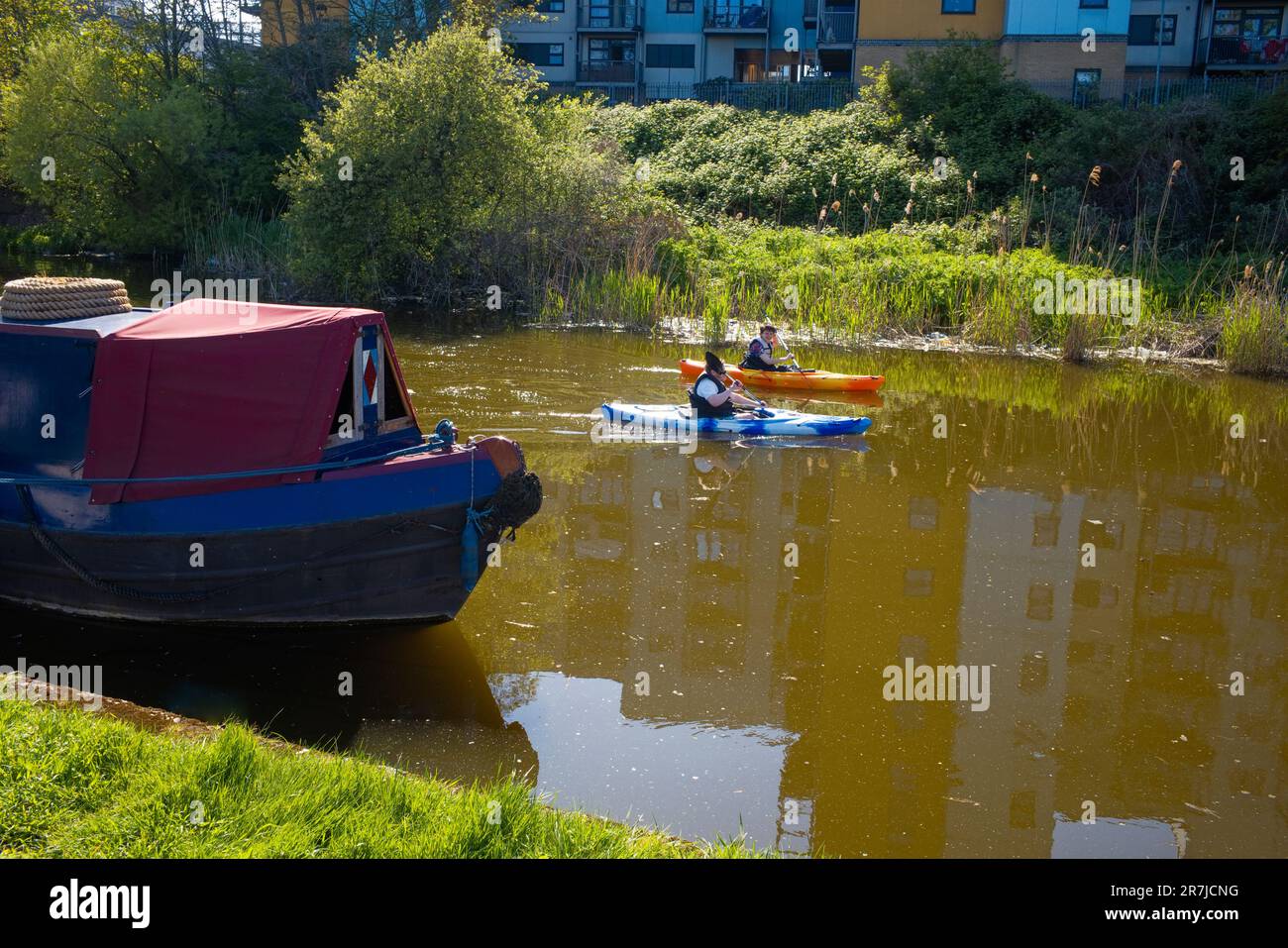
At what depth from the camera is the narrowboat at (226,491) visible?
344 inches

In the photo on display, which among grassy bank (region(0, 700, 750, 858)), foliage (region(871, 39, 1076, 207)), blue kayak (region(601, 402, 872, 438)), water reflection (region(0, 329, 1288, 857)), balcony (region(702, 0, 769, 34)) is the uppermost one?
balcony (region(702, 0, 769, 34))

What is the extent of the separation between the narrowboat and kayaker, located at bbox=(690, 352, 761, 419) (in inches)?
270

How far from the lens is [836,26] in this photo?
46.2 m

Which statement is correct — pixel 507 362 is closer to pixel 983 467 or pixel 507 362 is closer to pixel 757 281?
pixel 757 281

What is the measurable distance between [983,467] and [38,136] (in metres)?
30.1

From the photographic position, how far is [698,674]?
8.52m

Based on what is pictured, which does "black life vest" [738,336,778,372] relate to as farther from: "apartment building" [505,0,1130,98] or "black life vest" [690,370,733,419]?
"apartment building" [505,0,1130,98]

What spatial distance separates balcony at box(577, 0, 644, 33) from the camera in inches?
2036

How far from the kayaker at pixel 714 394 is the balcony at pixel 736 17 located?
38.9 m

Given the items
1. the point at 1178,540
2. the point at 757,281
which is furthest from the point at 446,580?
the point at 757,281

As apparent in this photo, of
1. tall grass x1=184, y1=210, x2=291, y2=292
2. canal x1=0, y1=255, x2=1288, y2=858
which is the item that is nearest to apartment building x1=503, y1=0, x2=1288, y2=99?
tall grass x1=184, y1=210, x2=291, y2=292

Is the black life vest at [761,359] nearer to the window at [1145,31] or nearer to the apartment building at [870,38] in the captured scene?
the apartment building at [870,38]

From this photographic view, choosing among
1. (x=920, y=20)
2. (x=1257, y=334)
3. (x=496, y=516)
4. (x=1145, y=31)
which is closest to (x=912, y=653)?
(x=496, y=516)

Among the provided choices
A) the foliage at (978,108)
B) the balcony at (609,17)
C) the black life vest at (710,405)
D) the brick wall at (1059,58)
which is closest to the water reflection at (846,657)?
the black life vest at (710,405)
